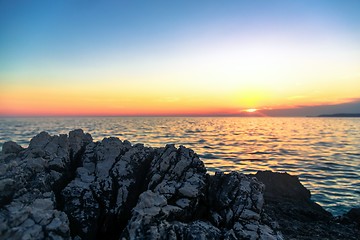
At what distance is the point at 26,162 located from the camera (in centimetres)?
1045

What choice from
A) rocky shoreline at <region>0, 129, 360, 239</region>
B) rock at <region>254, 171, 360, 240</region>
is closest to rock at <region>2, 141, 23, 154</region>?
rocky shoreline at <region>0, 129, 360, 239</region>

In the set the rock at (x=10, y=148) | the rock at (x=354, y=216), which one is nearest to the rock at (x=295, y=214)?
the rock at (x=354, y=216)

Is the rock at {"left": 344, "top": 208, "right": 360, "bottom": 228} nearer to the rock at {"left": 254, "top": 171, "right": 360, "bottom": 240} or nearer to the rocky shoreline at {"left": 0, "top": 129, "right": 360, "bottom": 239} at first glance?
the rock at {"left": 254, "top": 171, "right": 360, "bottom": 240}

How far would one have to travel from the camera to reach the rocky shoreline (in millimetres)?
7855

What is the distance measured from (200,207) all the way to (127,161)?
12.4ft

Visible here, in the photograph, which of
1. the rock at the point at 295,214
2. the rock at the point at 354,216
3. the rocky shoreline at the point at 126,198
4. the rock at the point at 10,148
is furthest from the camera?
the rock at the point at 354,216

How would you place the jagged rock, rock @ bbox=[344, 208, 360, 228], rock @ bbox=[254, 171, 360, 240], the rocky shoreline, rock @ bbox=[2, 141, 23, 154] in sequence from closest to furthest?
the jagged rock
the rocky shoreline
rock @ bbox=[254, 171, 360, 240]
rock @ bbox=[2, 141, 23, 154]
rock @ bbox=[344, 208, 360, 228]

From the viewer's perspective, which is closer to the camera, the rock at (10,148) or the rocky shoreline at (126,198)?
the rocky shoreline at (126,198)

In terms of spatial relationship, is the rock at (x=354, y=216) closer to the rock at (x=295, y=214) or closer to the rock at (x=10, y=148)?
the rock at (x=295, y=214)

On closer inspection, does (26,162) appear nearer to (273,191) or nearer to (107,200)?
(107,200)

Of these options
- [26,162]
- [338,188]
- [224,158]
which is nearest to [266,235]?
[26,162]

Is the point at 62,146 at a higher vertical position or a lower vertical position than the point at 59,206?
higher

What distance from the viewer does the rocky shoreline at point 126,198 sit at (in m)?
7.86

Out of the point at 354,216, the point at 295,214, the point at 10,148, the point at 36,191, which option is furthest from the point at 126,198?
the point at 354,216
